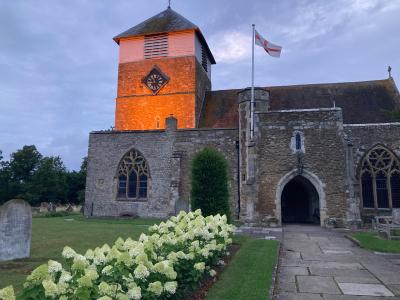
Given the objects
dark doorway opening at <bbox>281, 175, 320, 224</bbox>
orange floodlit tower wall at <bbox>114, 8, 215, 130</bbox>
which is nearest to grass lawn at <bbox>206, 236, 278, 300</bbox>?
dark doorway opening at <bbox>281, 175, 320, 224</bbox>

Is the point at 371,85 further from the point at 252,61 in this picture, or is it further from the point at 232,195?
the point at 232,195

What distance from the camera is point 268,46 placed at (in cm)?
2097

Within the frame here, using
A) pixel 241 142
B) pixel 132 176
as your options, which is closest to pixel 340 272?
pixel 241 142

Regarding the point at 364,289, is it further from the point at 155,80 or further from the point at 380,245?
the point at 155,80

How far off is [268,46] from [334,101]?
6552 millimetres

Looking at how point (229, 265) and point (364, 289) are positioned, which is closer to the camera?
point (364, 289)

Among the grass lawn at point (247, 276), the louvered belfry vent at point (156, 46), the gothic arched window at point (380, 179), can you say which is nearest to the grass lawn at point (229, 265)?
the grass lawn at point (247, 276)

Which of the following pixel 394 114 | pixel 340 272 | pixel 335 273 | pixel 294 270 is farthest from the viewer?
pixel 394 114

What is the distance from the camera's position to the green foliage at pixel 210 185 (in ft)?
41.1

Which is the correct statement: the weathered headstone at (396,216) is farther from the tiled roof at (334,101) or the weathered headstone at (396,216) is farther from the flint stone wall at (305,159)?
the tiled roof at (334,101)

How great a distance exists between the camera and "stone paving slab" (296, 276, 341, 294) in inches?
247

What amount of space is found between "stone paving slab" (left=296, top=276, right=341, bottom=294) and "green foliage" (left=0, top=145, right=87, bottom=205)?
1598 inches

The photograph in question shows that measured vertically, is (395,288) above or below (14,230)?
below

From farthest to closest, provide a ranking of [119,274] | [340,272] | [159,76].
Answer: [159,76], [340,272], [119,274]
